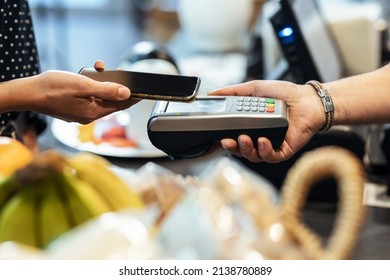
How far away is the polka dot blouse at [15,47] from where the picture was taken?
1077 millimetres

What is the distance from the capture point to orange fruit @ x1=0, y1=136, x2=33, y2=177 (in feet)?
2.06

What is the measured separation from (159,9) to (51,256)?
95.4 inches

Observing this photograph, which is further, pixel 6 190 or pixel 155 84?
pixel 155 84

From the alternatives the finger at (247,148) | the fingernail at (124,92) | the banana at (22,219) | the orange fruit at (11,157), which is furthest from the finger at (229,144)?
the banana at (22,219)

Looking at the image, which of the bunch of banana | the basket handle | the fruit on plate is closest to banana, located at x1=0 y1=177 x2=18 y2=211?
the bunch of banana

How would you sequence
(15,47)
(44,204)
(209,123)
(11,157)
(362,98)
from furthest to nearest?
(15,47) < (362,98) < (209,123) < (11,157) < (44,204)

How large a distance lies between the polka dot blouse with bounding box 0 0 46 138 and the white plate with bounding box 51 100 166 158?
13 cm

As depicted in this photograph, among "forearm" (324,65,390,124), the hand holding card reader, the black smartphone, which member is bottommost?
"forearm" (324,65,390,124)

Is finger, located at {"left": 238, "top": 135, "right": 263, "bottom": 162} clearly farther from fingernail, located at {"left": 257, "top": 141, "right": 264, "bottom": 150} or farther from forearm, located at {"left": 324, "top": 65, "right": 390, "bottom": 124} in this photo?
A: forearm, located at {"left": 324, "top": 65, "right": 390, "bottom": 124}

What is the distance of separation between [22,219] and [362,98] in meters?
0.63

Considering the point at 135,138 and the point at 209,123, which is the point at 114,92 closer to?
the point at 209,123

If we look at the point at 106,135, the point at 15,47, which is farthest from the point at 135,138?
the point at 15,47

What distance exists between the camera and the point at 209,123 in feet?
2.60

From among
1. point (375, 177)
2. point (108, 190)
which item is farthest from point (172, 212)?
point (375, 177)
